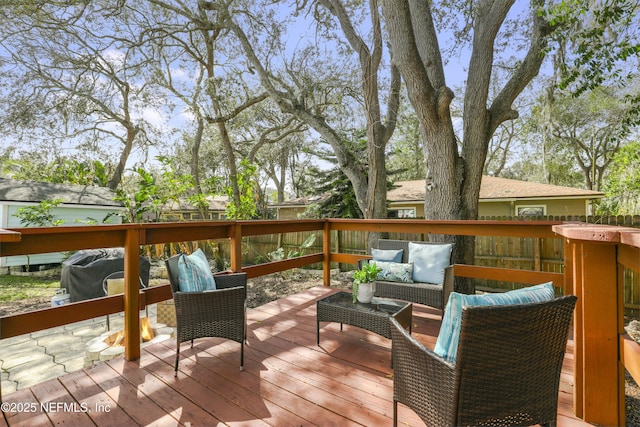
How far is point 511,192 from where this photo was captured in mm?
10938

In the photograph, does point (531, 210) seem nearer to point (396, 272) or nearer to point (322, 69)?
point (322, 69)

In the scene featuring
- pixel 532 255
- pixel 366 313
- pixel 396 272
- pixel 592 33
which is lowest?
pixel 532 255

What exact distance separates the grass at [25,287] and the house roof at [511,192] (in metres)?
10.1

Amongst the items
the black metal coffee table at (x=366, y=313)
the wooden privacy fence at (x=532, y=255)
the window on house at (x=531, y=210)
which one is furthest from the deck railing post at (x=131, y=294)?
the window on house at (x=531, y=210)

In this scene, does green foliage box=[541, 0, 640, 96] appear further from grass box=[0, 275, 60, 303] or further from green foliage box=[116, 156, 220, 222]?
grass box=[0, 275, 60, 303]

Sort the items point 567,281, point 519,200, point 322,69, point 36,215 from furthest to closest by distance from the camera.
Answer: point 519,200, point 36,215, point 322,69, point 567,281

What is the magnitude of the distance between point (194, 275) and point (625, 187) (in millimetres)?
→ 12068

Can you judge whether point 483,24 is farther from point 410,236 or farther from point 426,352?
point 426,352

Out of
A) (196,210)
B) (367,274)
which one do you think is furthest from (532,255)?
(196,210)

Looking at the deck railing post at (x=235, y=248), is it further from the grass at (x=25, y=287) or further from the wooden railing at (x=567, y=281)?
the grass at (x=25, y=287)

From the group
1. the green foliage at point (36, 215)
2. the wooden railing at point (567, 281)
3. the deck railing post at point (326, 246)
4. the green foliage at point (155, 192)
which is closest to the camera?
the wooden railing at point (567, 281)

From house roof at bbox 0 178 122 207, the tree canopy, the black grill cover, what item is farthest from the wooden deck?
house roof at bbox 0 178 122 207

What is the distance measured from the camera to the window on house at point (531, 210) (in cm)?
1085

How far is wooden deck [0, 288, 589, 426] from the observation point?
190cm
